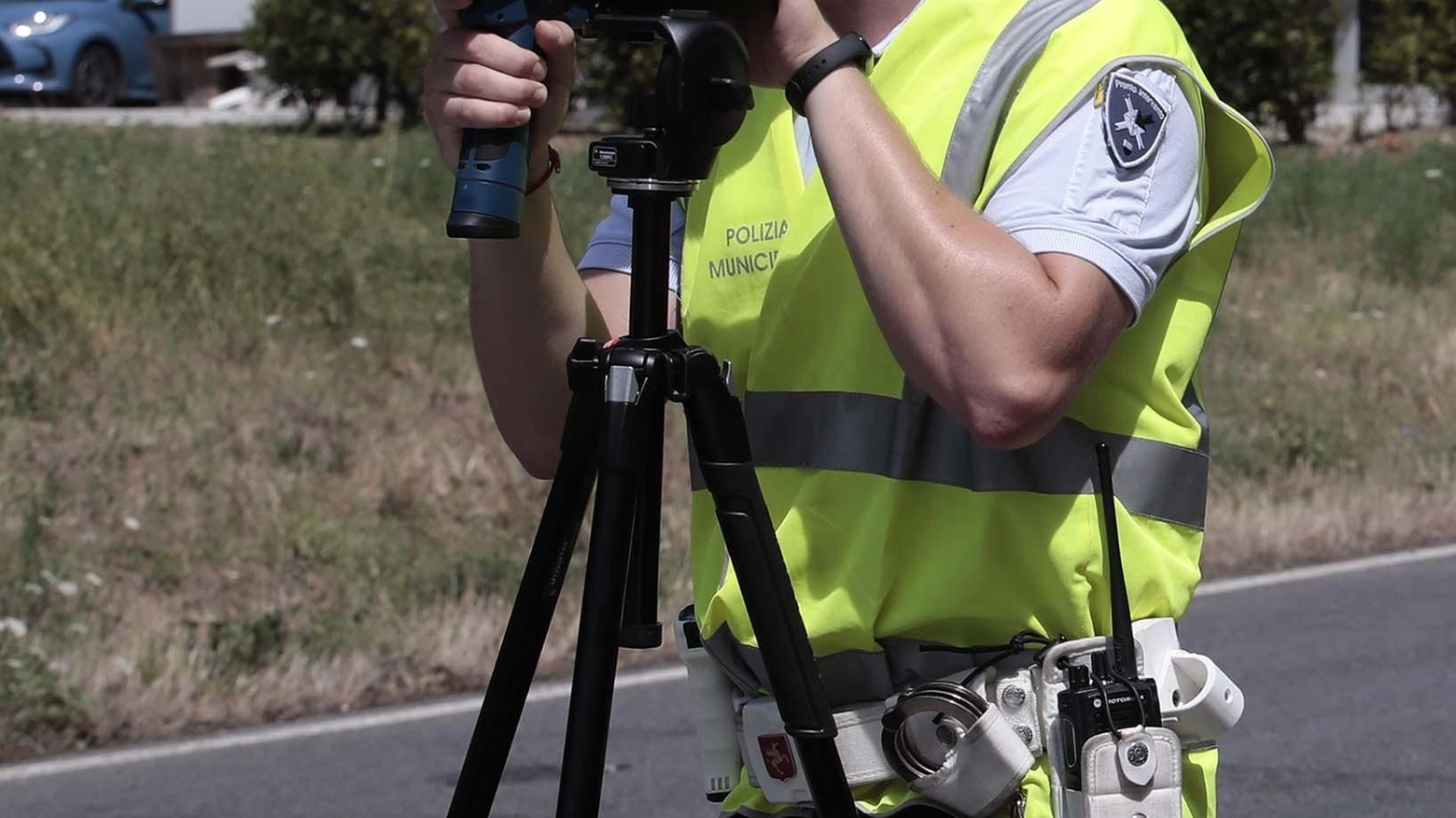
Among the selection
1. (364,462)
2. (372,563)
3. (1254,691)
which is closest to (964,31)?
(1254,691)

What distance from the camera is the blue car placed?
1661 centimetres

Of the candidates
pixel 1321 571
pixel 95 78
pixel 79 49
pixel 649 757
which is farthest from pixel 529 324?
pixel 95 78

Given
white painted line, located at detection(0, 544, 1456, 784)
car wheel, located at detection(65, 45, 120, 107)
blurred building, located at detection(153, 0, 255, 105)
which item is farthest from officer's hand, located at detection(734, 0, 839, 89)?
blurred building, located at detection(153, 0, 255, 105)

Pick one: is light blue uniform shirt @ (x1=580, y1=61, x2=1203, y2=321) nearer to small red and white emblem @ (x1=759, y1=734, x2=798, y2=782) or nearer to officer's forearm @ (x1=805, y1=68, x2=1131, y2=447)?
officer's forearm @ (x1=805, y1=68, x2=1131, y2=447)

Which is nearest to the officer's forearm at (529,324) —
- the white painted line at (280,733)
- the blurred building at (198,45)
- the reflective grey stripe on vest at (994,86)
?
the reflective grey stripe on vest at (994,86)

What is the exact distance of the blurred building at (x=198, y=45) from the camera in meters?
20.9

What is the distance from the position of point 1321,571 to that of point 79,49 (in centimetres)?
1320

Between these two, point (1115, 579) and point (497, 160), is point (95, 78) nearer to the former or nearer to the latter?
point (497, 160)

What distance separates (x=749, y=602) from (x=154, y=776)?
3465 millimetres

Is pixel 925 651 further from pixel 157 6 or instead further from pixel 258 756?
pixel 157 6

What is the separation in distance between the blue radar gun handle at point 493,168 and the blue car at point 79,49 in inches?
601

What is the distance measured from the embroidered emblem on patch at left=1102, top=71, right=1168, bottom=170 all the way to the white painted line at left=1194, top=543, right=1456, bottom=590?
15.9 ft

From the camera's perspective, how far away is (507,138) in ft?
5.71

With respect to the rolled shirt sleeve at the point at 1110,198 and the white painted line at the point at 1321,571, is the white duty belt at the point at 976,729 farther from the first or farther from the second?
the white painted line at the point at 1321,571
